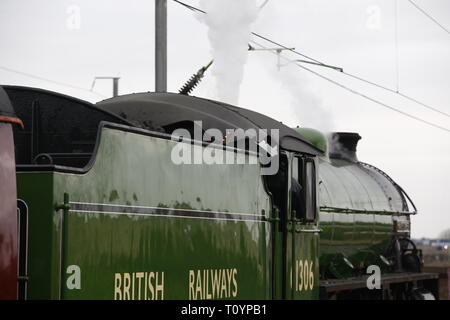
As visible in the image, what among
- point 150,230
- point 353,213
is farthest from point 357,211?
point 150,230

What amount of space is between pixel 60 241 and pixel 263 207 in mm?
3823

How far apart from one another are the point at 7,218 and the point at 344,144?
1120 centimetres

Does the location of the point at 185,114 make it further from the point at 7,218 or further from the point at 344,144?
the point at 344,144

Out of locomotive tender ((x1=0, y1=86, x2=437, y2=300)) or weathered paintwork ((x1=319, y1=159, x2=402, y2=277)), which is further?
weathered paintwork ((x1=319, y1=159, x2=402, y2=277))

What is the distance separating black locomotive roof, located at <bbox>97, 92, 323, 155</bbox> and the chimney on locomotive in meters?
5.57

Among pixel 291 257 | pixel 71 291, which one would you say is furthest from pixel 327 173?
pixel 71 291

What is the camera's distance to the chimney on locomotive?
16.3 m

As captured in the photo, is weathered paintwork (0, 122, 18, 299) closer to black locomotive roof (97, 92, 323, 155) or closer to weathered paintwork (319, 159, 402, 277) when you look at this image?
black locomotive roof (97, 92, 323, 155)

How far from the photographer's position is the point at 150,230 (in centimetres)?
748

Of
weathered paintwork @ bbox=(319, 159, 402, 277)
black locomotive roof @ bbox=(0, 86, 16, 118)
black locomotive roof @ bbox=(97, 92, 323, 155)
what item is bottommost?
weathered paintwork @ bbox=(319, 159, 402, 277)

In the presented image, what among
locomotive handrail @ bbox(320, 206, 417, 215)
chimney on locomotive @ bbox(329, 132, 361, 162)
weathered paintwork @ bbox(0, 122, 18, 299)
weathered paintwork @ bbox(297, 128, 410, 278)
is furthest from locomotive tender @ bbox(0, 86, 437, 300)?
chimney on locomotive @ bbox(329, 132, 361, 162)

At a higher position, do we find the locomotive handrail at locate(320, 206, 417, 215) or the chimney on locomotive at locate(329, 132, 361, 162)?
the chimney on locomotive at locate(329, 132, 361, 162)

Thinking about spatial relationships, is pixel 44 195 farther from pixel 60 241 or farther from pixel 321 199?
pixel 321 199

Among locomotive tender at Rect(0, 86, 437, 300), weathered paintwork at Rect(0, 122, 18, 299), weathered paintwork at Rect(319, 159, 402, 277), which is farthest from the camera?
weathered paintwork at Rect(319, 159, 402, 277)
